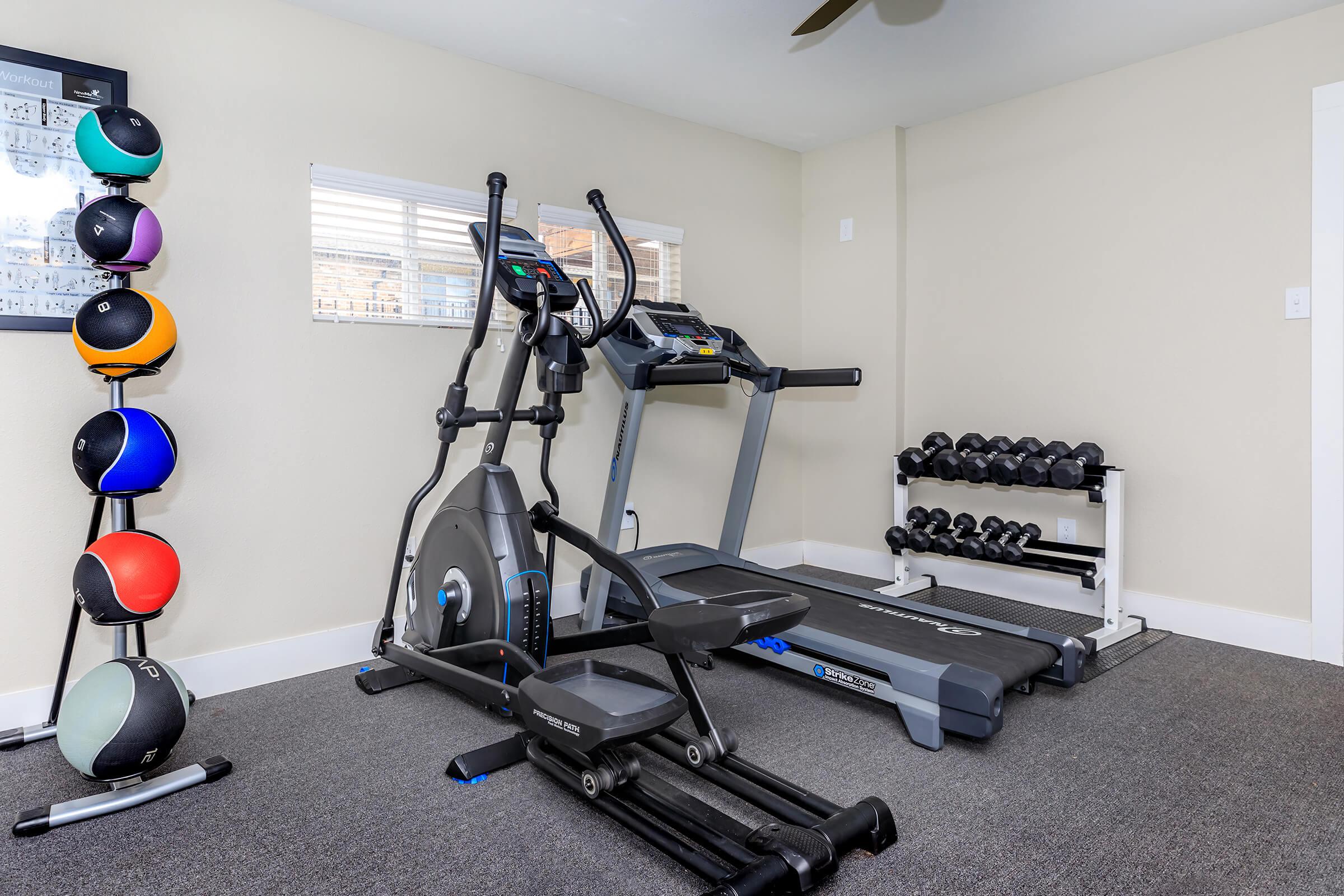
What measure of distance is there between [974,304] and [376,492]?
10.2 ft

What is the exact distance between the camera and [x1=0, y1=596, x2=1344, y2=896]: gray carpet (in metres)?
1.64

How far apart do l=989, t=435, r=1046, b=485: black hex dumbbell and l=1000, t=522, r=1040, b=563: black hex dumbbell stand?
0.78ft

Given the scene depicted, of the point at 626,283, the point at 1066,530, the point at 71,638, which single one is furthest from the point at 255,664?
the point at 1066,530

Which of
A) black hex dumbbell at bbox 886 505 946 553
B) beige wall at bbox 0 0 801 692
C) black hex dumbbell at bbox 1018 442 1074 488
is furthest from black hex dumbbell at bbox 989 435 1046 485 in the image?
beige wall at bbox 0 0 801 692

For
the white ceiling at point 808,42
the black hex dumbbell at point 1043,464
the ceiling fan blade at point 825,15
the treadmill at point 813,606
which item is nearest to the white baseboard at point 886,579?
the treadmill at point 813,606

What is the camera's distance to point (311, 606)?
2.96 metres

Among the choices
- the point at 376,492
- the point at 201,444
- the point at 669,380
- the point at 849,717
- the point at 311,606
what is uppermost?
the point at 669,380

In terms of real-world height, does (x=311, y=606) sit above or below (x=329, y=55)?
below

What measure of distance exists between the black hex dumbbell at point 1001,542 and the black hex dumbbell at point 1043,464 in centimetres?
23

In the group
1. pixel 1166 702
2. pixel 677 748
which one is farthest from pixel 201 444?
pixel 1166 702

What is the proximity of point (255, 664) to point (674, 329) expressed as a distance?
6.85 ft

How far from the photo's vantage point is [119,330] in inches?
81.2

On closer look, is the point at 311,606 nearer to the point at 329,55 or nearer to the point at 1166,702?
the point at 329,55

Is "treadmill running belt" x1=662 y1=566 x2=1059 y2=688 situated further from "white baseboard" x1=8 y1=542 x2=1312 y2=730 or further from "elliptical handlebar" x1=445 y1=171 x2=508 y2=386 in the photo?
"elliptical handlebar" x1=445 y1=171 x2=508 y2=386
